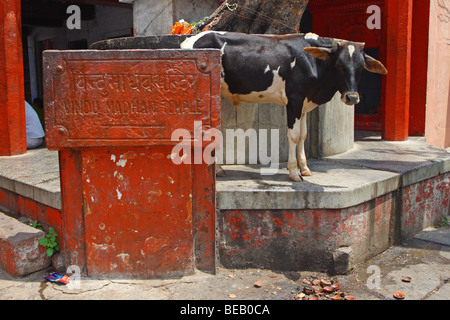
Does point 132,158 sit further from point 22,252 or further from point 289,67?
point 289,67

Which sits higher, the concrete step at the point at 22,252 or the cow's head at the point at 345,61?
the cow's head at the point at 345,61

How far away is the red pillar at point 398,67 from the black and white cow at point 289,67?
10.5ft

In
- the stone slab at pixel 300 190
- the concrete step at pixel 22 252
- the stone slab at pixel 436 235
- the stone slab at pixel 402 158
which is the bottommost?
the stone slab at pixel 436 235

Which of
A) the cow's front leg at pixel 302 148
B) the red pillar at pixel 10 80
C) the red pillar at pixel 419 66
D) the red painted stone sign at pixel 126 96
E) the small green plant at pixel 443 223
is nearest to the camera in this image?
the red painted stone sign at pixel 126 96

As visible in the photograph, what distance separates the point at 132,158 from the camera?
330 centimetres

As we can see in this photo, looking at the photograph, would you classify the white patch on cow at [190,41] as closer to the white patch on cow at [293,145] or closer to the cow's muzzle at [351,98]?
the white patch on cow at [293,145]

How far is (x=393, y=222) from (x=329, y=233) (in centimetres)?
106

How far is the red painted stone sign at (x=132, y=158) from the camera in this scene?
3094 mm

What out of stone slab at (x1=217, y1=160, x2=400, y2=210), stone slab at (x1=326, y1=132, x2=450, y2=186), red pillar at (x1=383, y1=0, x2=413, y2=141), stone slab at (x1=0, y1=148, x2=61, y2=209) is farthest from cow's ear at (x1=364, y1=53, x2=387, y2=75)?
red pillar at (x1=383, y1=0, x2=413, y2=141)

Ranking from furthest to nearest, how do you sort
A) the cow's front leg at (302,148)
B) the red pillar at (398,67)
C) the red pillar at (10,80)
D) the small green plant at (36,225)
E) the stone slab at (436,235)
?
the red pillar at (398,67) → the red pillar at (10,80) → the stone slab at (436,235) → the cow's front leg at (302,148) → the small green plant at (36,225)

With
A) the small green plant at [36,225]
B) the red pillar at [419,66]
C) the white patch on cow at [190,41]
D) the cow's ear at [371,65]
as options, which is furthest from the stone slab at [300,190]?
the red pillar at [419,66]

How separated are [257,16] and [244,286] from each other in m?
2.93

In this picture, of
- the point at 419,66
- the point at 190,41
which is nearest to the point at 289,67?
the point at 190,41
